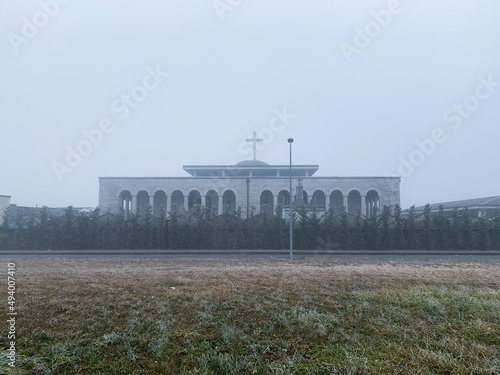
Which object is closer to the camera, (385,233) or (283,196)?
(385,233)

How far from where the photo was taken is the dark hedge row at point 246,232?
80.4ft

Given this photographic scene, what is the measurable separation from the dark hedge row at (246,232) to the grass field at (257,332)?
1971 cm

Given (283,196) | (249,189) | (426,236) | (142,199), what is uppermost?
(249,189)

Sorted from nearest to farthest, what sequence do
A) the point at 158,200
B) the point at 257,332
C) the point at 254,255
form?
the point at 257,332, the point at 254,255, the point at 158,200

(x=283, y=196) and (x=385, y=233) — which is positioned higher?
(x=283, y=196)

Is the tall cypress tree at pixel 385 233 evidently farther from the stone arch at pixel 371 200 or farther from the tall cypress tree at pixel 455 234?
the stone arch at pixel 371 200

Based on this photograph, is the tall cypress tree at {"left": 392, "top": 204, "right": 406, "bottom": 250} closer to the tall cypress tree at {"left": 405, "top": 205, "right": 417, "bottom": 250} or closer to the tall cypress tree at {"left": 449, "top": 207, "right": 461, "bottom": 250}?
the tall cypress tree at {"left": 405, "top": 205, "right": 417, "bottom": 250}

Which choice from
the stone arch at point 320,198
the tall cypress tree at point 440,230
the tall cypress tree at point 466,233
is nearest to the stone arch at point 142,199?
the stone arch at point 320,198

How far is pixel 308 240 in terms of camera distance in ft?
82.2

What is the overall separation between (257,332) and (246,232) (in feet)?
71.9

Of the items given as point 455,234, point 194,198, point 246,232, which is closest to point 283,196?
point 194,198

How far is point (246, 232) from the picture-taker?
25.3m

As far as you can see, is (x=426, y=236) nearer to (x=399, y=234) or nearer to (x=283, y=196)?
(x=399, y=234)

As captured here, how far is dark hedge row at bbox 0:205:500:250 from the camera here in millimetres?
24500
